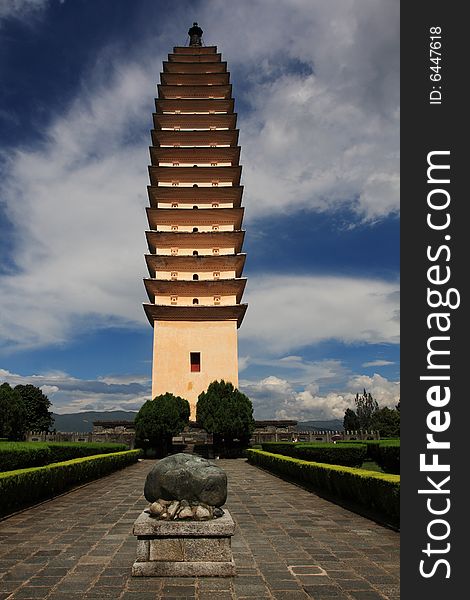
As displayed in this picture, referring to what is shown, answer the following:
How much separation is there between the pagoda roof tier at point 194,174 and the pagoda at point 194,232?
0.07m

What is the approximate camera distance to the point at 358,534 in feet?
25.4

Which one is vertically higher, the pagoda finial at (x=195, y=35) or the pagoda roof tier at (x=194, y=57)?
the pagoda finial at (x=195, y=35)

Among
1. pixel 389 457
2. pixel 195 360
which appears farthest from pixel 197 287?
pixel 389 457

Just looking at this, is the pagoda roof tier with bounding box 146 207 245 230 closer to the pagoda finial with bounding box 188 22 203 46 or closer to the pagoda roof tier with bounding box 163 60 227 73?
the pagoda roof tier with bounding box 163 60 227 73

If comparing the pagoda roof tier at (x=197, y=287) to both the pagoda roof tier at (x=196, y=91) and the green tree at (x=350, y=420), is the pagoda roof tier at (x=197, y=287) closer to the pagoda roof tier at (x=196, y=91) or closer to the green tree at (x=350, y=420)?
the pagoda roof tier at (x=196, y=91)

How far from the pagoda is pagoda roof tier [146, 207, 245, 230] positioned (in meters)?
0.07

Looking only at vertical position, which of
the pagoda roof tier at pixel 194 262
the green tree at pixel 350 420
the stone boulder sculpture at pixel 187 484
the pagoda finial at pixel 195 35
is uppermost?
the pagoda finial at pixel 195 35

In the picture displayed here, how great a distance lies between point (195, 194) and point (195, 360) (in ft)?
38.7

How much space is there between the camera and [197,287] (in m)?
33.1

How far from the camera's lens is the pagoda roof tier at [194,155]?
36.3 meters

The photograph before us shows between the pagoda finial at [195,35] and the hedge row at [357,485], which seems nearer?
the hedge row at [357,485]

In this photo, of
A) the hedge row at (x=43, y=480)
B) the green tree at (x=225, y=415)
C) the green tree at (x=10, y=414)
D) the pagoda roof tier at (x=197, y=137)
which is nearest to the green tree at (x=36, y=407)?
the green tree at (x=10, y=414)

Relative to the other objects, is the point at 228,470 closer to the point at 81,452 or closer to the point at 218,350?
the point at 81,452

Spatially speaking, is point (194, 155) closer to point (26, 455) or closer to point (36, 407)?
point (26, 455)
